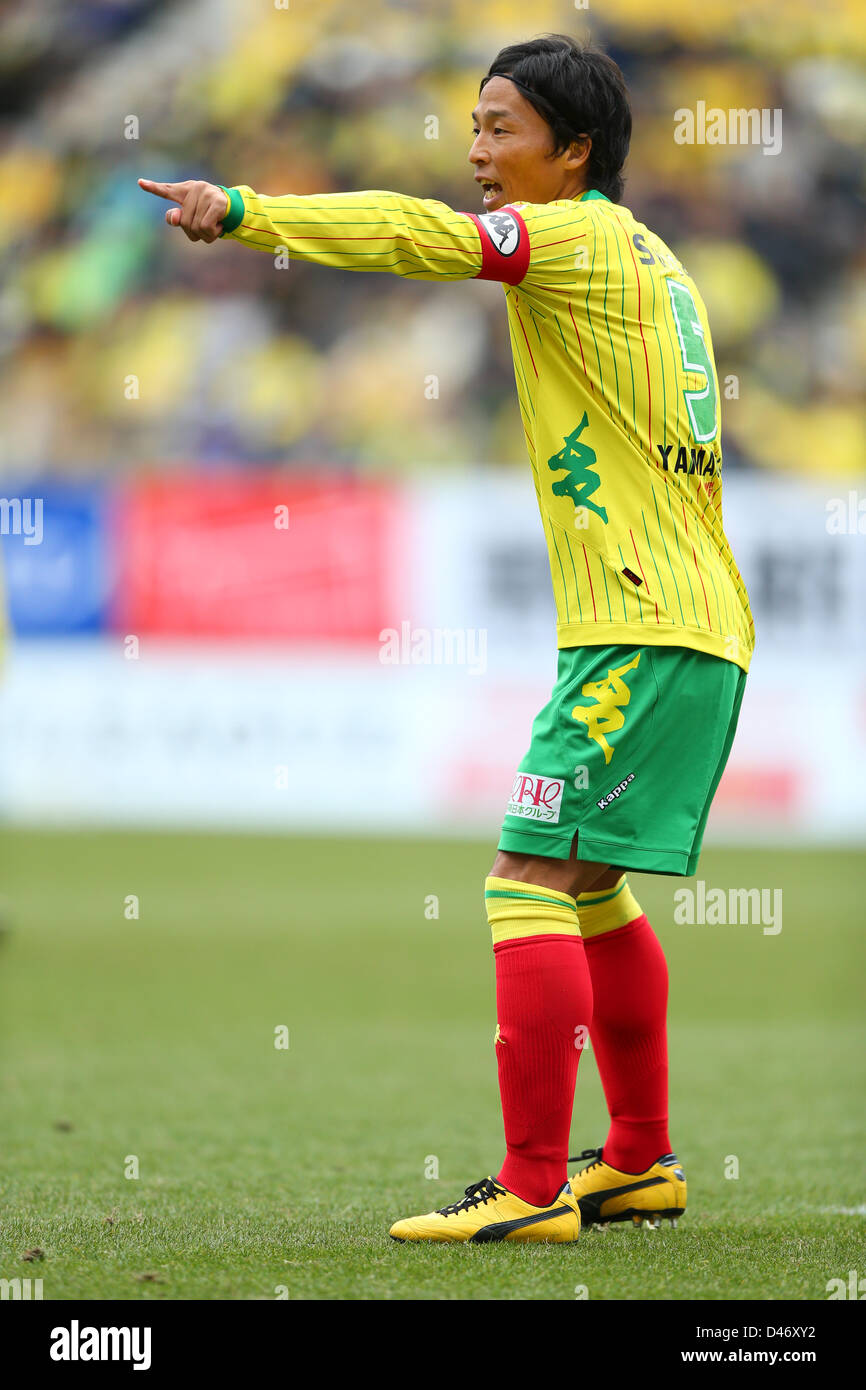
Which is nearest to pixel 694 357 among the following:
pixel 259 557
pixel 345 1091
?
pixel 345 1091

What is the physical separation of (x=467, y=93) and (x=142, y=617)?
8141 mm

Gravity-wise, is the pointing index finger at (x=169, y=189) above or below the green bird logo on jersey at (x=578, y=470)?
above

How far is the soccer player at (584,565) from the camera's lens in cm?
279

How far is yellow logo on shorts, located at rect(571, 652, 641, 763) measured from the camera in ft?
9.16

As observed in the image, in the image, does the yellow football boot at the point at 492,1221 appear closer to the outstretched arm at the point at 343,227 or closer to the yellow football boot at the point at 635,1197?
Result: the yellow football boot at the point at 635,1197

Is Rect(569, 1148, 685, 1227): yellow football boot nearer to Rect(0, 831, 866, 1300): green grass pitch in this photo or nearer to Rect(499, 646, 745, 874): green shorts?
Rect(0, 831, 866, 1300): green grass pitch

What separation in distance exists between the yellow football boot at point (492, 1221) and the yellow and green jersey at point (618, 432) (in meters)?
0.92

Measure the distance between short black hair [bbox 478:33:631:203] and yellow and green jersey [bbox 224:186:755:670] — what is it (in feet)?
0.31

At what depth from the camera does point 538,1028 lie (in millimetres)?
2795

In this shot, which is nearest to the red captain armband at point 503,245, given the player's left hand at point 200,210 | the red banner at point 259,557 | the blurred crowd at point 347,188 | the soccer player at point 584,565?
the soccer player at point 584,565

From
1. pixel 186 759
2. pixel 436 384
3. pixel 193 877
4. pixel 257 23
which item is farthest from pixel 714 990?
pixel 257 23

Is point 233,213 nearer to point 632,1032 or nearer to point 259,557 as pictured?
point 632,1032

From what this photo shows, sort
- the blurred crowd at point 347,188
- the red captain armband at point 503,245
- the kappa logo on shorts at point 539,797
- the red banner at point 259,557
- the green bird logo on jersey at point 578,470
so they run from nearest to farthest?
the red captain armband at point 503,245
the kappa logo on shorts at point 539,797
the green bird logo on jersey at point 578,470
the red banner at point 259,557
the blurred crowd at point 347,188

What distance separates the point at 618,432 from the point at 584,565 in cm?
23
